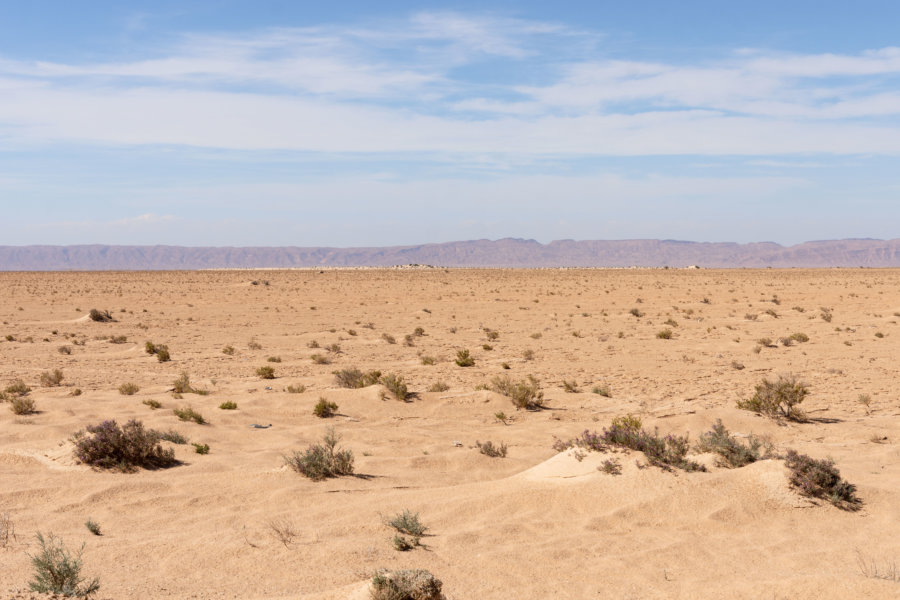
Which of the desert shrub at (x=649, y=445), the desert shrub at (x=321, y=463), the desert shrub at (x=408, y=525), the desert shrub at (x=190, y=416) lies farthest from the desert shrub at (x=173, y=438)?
the desert shrub at (x=649, y=445)

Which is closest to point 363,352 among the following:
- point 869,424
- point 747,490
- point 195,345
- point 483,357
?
point 483,357

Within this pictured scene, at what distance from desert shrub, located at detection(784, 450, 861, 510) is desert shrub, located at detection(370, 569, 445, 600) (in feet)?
14.3

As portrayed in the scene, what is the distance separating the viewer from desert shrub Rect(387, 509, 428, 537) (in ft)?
21.4

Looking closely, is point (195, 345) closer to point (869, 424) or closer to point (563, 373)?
point (563, 373)

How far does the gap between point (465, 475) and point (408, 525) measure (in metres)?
2.56

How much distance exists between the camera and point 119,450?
9.09 metres

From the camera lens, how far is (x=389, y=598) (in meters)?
4.46

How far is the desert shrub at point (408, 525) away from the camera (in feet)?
21.4

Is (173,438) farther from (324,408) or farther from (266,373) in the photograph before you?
(266,373)

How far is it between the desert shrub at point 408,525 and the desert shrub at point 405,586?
1761 millimetres

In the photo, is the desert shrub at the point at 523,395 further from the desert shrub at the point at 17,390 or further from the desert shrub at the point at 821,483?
the desert shrub at the point at 17,390

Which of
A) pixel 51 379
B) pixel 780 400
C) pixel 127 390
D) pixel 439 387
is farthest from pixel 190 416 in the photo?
pixel 780 400

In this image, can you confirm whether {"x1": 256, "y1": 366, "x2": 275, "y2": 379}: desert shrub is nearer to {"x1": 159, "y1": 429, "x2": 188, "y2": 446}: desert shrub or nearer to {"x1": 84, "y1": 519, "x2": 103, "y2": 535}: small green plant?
{"x1": 159, "y1": 429, "x2": 188, "y2": 446}: desert shrub

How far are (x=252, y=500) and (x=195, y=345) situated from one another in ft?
53.0
